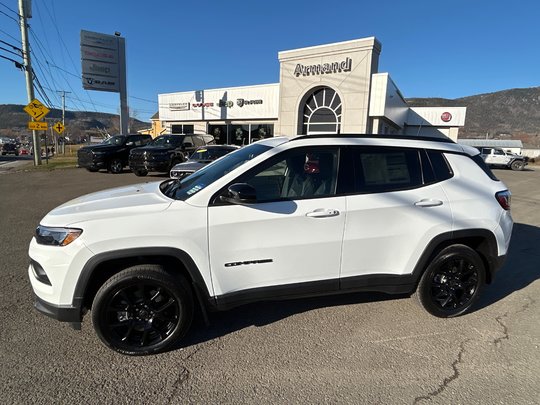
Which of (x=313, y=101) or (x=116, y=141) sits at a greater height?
(x=313, y=101)

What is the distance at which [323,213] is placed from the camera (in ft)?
9.18

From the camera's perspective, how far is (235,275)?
273 cm

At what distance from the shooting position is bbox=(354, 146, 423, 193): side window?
9.86 feet

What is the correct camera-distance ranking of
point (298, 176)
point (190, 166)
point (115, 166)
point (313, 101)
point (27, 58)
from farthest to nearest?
1. point (313, 101)
2. point (27, 58)
3. point (115, 166)
4. point (190, 166)
5. point (298, 176)

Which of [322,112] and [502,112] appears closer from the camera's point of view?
[322,112]

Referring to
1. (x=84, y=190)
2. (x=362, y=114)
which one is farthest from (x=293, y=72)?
(x=84, y=190)

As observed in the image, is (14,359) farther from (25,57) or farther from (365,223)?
(25,57)

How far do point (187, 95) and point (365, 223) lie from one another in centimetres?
2899

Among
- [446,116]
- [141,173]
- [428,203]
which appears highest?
[446,116]

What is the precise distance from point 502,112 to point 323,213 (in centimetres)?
15972

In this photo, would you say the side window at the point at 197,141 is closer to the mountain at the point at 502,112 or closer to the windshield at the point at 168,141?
the windshield at the point at 168,141

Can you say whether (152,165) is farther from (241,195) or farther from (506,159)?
(506,159)

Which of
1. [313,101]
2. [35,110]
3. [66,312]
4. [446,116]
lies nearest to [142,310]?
[66,312]

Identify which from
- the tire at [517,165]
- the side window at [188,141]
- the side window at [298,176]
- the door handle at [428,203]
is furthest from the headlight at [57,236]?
the tire at [517,165]
